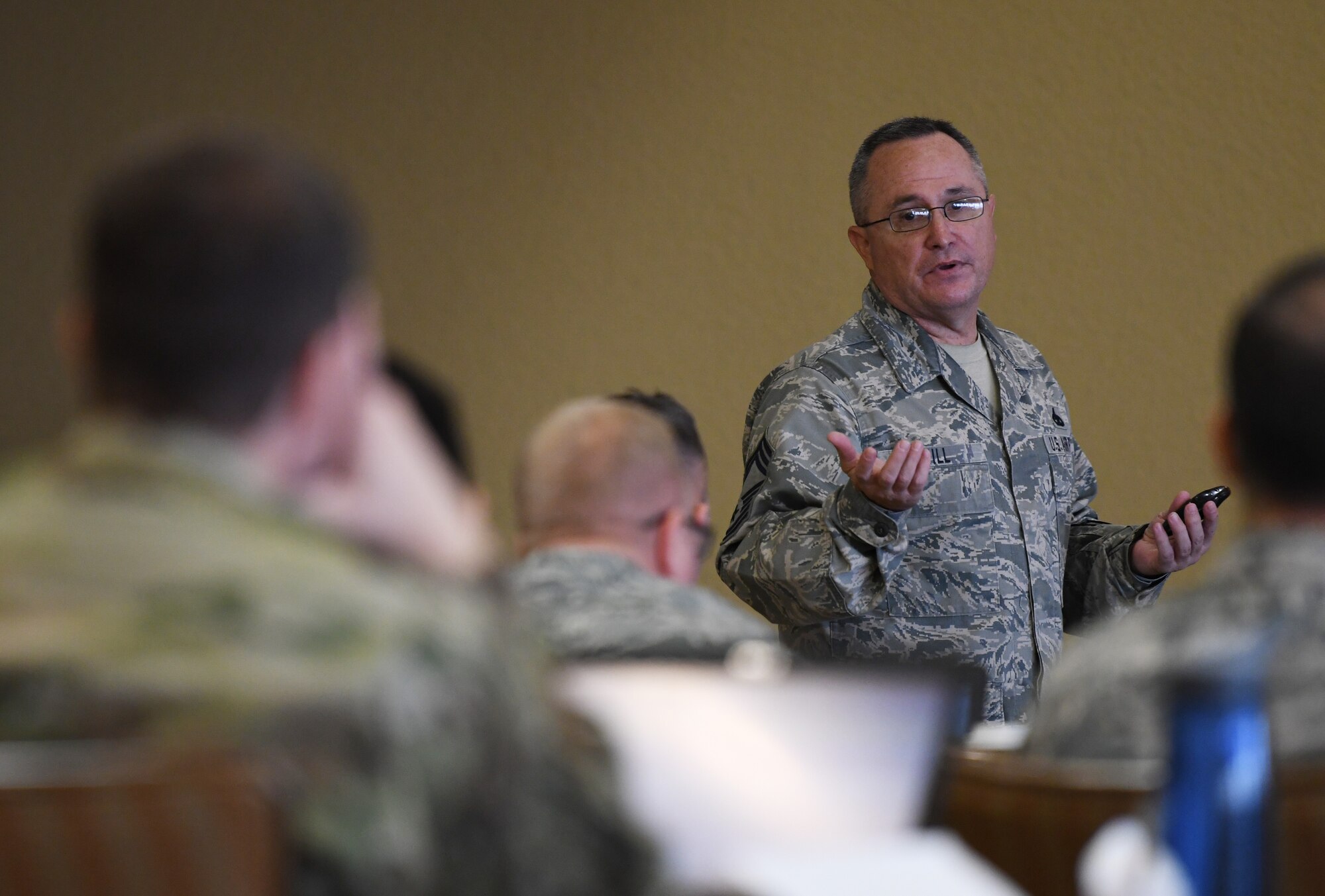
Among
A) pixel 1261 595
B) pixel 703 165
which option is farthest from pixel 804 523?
pixel 703 165

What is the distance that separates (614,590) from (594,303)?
3302mm

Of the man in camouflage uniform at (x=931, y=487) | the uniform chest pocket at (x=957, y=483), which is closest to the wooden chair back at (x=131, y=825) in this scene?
the man in camouflage uniform at (x=931, y=487)

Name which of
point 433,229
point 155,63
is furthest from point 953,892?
point 155,63

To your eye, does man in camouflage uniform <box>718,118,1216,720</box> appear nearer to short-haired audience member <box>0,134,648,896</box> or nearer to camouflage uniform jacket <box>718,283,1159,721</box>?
camouflage uniform jacket <box>718,283,1159,721</box>

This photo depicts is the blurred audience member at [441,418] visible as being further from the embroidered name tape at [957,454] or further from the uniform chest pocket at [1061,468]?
the uniform chest pocket at [1061,468]

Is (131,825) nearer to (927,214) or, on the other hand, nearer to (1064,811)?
(1064,811)

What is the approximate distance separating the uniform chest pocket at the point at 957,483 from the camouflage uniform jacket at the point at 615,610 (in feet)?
3.36

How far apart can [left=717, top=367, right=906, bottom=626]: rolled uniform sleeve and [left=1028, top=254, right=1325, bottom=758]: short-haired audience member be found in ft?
3.25

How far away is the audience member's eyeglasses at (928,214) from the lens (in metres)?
2.82

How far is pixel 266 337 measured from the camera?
36.5 inches

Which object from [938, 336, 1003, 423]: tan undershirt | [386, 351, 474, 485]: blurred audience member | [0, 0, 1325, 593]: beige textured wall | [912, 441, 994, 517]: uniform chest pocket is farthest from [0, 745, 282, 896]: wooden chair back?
[0, 0, 1325, 593]: beige textured wall

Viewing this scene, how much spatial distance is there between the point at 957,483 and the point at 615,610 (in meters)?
1.26

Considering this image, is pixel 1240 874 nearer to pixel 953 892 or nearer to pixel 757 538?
pixel 953 892

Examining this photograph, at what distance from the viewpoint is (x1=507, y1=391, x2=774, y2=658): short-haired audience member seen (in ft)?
4.84
